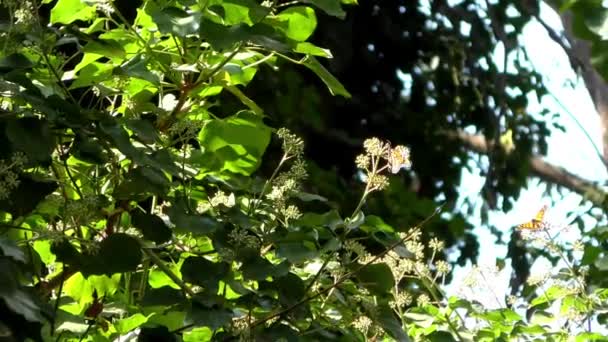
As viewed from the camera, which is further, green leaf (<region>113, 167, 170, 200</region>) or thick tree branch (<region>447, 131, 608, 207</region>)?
thick tree branch (<region>447, 131, 608, 207</region>)

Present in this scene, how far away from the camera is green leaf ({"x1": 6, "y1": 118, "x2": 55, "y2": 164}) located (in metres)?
1.17

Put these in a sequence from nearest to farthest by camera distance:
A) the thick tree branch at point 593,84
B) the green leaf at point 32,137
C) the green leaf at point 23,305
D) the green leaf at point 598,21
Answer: the green leaf at point 598,21
the green leaf at point 23,305
the green leaf at point 32,137
the thick tree branch at point 593,84

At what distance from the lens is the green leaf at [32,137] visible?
1175 millimetres

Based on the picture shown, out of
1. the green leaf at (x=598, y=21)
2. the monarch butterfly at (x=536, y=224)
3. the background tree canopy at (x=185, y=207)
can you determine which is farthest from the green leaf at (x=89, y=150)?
the monarch butterfly at (x=536, y=224)

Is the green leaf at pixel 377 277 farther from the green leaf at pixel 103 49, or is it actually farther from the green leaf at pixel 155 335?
the green leaf at pixel 103 49

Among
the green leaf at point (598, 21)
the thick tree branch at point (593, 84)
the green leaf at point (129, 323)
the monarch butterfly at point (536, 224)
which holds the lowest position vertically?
the thick tree branch at point (593, 84)

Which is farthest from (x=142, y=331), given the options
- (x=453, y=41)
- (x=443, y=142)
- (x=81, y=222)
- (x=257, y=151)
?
(x=453, y=41)

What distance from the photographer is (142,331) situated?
1.24 meters

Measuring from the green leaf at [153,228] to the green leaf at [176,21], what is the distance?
211mm

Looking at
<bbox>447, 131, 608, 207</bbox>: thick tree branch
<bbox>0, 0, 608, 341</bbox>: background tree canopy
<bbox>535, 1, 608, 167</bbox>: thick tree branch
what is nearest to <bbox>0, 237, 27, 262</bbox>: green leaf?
<bbox>0, 0, 608, 341</bbox>: background tree canopy

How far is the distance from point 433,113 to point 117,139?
363 centimetres

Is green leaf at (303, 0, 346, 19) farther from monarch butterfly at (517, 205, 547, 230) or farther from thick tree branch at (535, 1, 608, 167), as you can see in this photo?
thick tree branch at (535, 1, 608, 167)

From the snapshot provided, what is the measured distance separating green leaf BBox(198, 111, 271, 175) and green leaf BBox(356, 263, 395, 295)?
0.71 feet

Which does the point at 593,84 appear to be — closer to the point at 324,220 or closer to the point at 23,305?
the point at 324,220
